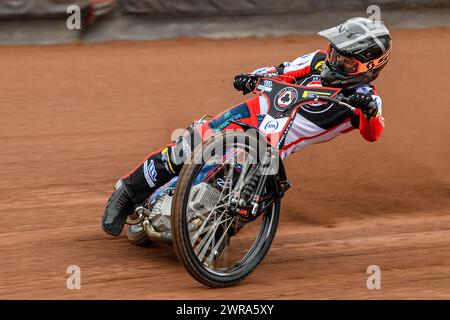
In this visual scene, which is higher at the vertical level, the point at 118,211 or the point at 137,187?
the point at 137,187

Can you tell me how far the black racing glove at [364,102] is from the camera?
561 cm

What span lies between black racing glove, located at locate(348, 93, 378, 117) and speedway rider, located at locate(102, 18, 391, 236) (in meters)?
0.23

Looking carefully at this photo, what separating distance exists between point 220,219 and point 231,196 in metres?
0.18

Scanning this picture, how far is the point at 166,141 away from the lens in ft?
31.5

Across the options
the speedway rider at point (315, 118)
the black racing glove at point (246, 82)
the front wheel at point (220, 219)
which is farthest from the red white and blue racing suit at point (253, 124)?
the front wheel at point (220, 219)

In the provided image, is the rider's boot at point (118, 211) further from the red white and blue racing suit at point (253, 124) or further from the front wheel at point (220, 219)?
the front wheel at point (220, 219)

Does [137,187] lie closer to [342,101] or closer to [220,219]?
[220,219]

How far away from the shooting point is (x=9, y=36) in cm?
1367

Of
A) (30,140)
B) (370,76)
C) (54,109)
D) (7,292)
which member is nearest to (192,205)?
(7,292)

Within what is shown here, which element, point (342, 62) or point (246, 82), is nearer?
point (342, 62)

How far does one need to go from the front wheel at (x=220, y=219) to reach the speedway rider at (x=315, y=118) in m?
0.43

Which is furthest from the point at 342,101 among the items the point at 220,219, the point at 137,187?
the point at 137,187

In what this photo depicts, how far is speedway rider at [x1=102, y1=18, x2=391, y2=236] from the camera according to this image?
19.8 ft

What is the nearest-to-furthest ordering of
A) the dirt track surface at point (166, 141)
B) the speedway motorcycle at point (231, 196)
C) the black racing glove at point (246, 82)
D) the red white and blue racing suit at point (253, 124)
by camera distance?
the speedway motorcycle at point (231, 196) < the dirt track surface at point (166, 141) < the red white and blue racing suit at point (253, 124) < the black racing glove at point (246, 82)
